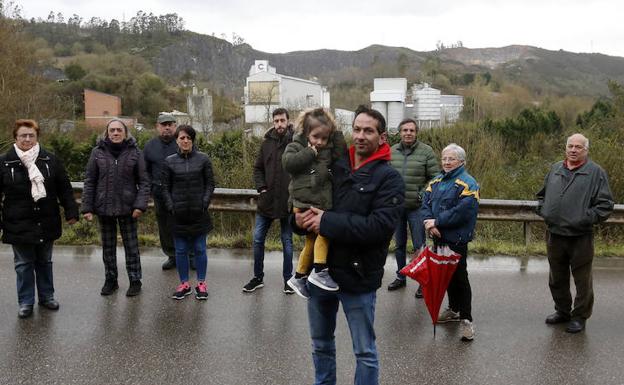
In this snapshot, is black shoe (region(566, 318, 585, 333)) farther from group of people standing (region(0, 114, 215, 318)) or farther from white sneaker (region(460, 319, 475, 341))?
group of people standing (region(0, 114, 215, 318))

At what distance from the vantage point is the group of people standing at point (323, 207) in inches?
128

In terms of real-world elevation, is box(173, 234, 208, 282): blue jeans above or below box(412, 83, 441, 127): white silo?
below

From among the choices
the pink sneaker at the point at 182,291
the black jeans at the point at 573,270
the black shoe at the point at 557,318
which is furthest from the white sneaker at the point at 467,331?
the pink sneaker at the point at 182,291

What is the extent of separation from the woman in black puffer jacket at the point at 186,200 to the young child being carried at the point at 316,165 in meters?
2.78

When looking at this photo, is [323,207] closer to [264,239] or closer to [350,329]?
[350,329]

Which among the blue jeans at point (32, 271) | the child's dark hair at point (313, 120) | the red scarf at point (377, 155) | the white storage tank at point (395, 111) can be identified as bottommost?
the blue jeans at point (32, 271)

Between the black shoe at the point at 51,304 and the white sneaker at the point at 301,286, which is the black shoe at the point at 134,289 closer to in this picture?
the black shoe at the point at 51,304

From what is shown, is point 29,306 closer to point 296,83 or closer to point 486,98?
point 486,98

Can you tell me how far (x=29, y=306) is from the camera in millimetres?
5480

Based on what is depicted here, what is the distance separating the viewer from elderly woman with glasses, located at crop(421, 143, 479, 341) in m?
4.89

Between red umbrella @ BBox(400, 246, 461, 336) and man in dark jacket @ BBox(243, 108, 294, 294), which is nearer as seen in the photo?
red umbrella @ BBox(400, 246, 461, 336)

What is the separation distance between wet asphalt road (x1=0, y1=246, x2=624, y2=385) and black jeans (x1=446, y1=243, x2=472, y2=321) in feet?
0.73

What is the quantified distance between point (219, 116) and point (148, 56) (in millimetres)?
117079

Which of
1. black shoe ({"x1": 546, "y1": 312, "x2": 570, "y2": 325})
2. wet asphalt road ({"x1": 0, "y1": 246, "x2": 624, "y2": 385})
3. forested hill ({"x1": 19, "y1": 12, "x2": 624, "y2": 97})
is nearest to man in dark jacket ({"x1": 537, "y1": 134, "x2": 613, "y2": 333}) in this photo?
black shoe ({"x1": 546, "y1": 312, "x2": 570, "y2": 325})
